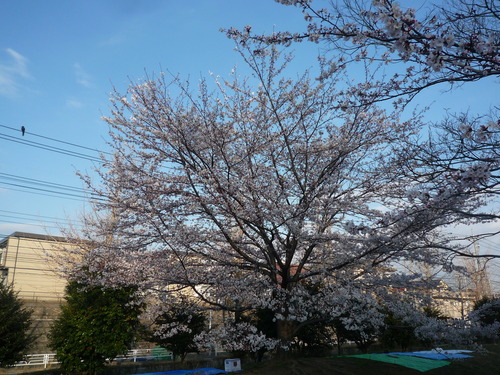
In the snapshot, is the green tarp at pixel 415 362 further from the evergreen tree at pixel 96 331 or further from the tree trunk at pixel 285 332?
the evergreen tree at pixel 96 331

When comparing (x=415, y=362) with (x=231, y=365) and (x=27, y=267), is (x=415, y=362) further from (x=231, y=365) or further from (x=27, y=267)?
(x=27, y=267)

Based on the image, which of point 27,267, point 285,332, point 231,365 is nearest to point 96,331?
point 231,365

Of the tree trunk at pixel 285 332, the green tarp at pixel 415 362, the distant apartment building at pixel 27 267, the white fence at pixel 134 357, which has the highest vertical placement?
the distant apartment building at pixel 27 267

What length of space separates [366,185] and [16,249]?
2169 centimetres

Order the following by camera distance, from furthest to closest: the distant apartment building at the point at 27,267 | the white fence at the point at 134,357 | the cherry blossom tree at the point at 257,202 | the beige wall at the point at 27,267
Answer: the beige wall at the point at 27,267, the distant apartment building at the point at 27,267, the white fence at the point at 134,357, the cherry blossom tree at the point at 257,202

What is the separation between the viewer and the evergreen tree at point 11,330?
11.1 m

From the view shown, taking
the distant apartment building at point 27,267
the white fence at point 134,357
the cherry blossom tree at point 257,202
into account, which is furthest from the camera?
the distant apartment building at point 27,267

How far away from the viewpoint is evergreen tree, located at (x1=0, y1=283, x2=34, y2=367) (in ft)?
36.4

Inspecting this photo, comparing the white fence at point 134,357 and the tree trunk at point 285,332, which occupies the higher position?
the tree trunk at point 285,332

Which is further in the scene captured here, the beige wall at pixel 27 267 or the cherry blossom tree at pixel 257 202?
the beige wall at pixel 27 267

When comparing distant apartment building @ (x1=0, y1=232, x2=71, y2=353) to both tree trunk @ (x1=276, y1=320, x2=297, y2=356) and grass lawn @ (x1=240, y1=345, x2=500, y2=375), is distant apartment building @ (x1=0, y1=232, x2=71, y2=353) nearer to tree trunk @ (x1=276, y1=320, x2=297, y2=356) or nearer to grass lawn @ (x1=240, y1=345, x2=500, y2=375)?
tree trunk @ (x1=276, y1=320, x2=297, y2=356)

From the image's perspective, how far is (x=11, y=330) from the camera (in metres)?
11.4

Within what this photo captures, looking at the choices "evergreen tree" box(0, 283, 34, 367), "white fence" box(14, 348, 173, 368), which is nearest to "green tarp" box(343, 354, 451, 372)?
"white fence" box(14, 348, 173, 368)

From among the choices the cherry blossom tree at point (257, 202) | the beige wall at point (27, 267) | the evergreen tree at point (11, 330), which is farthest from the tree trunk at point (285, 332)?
the beige wall at point (27, 267)
